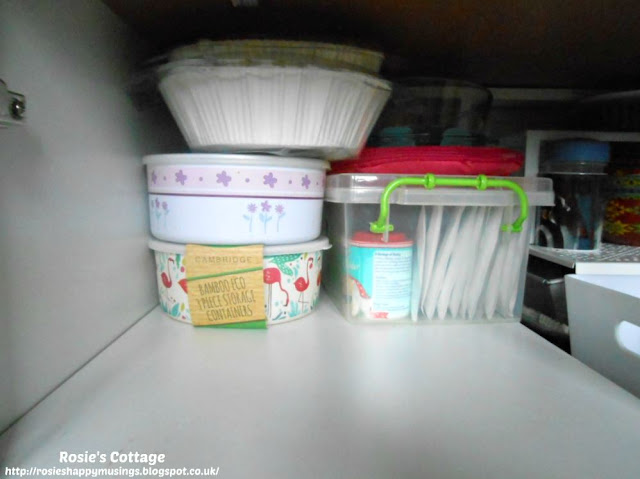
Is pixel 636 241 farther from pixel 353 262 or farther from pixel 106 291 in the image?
pixel 106 291

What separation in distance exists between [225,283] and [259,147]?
0.19m

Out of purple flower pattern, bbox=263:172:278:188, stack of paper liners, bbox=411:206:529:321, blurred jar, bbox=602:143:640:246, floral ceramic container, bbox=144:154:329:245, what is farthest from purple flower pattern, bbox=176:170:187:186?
blurred jar, bbox=602:143:640:246

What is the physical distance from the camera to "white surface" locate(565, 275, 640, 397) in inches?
17.9

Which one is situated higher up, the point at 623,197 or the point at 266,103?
the point at 266,103

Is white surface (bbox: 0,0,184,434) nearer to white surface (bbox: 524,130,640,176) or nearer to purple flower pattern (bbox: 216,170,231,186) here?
purple flower pattern (bbox: 216,170,231,186)

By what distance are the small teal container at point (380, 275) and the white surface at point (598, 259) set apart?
0.80ft

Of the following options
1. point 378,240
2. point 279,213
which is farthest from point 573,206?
point 279,213

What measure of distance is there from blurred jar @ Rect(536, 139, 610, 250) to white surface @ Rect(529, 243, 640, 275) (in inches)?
0.8

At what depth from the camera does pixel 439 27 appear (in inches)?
22.6

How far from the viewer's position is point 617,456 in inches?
12.3

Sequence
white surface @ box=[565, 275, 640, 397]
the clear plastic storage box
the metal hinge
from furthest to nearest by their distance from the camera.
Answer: the clear plastic storage box → white surface @ box=[565, 275, 640, 397] → the metal hinge

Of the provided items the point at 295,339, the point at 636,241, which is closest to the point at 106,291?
the point at 295,339

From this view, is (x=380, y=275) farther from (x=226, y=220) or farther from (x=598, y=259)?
(x=598, y=259)

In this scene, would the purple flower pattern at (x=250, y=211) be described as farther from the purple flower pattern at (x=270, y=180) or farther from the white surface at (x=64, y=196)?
the white surface at (x=64, y=196)
